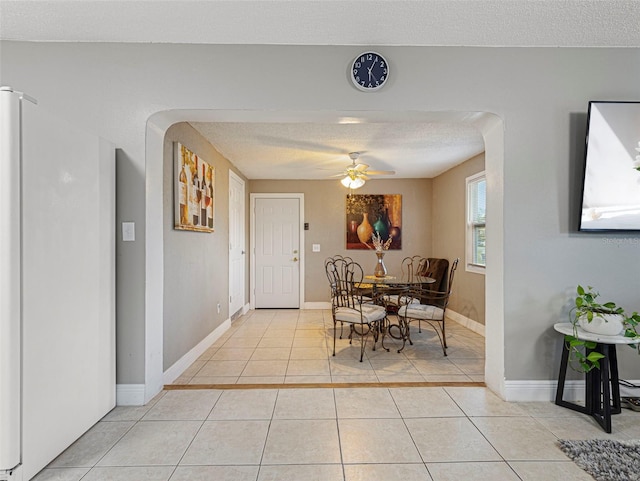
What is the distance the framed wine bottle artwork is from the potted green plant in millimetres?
2985

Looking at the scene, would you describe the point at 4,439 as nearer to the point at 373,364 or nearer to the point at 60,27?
the point at 60,27

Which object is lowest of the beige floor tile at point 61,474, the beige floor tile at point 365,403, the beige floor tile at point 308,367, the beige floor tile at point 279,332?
the beige floor tile at point 279,332

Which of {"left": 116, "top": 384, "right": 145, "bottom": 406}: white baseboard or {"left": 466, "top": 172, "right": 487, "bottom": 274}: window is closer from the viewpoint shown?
{"left": 116, "top": 384, "right": 145, "bottom": 406}: white baseboard

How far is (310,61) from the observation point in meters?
2.45

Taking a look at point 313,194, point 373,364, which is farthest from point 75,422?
point 313,194

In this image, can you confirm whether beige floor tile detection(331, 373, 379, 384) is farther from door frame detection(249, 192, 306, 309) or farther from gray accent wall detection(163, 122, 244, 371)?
door frame detection(249, 192, 306, 309)

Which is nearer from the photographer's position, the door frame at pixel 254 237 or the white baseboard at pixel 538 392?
the white baseboard at pixel 538 392

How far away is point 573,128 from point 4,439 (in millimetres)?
3632

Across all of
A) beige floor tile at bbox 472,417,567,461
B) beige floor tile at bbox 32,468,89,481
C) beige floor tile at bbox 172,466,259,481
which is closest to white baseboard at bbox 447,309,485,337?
beige floor tile at bbox 472,417,567,461

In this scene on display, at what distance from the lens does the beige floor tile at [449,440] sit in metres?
1.87

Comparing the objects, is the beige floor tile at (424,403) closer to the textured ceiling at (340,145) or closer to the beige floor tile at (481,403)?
the beige floor tile at (481,403)

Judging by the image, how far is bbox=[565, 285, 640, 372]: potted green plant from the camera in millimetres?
2186

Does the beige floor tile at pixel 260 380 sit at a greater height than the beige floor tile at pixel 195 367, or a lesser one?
greater

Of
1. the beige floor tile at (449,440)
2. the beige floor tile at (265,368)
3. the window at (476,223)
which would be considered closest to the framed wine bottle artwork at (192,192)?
the beige floor tile at (265,368)
